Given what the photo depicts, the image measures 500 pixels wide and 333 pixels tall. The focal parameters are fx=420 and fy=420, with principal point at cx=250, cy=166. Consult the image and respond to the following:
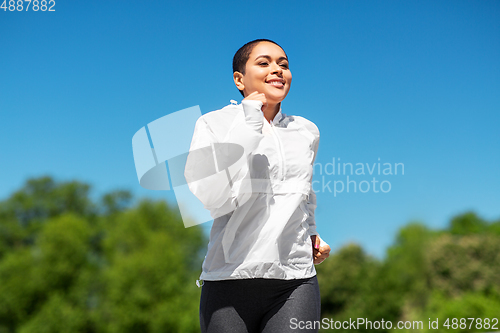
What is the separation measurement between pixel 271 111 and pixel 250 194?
1.35ft

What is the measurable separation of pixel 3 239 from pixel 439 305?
70.4 ft

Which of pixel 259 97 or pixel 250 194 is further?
pixel 259 97

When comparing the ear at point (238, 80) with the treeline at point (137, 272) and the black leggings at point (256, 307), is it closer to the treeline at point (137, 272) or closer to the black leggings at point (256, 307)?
the black leggings at point (256, 307)

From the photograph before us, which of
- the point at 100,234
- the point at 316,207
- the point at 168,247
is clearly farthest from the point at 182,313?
the point at 316,207

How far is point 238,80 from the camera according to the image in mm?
1665

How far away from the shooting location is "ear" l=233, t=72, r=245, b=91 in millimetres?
1648

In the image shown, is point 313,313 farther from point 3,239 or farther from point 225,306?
point 3,239

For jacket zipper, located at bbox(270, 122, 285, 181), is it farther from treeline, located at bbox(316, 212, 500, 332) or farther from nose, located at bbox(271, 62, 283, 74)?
treeline, located at bbox(316, 212, 500, 332)

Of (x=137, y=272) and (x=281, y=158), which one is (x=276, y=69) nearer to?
(x=281, y=158)

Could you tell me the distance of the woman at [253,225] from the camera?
51.5 inches

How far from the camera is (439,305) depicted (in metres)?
21.3

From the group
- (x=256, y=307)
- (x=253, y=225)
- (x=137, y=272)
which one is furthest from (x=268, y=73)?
(x=137, y=272)

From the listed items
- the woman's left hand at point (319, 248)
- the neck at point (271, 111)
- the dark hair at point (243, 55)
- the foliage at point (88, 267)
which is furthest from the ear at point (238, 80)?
the foliage at point (88, 267)

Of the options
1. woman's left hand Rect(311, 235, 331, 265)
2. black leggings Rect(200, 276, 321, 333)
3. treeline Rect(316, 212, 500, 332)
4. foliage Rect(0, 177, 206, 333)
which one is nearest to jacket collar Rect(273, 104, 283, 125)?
woman's left hand Rect(311, 235, 331, 265)
